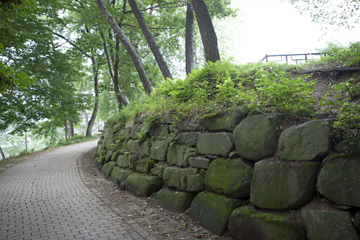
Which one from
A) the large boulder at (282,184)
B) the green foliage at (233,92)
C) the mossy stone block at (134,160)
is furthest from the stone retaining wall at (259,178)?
the mossy stone block at (134,160)

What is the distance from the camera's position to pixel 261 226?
11.0ft

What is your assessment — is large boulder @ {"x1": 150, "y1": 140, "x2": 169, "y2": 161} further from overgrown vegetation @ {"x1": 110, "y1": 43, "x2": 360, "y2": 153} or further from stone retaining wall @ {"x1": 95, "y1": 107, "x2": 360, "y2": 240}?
overgrown vegetation @ {"x1": 110, "y1": 43, "x2": 360, "y2": 153}

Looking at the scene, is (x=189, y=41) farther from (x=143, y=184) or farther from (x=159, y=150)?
(x=143, y=184)

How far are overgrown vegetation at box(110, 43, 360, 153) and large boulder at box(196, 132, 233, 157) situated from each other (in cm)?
54

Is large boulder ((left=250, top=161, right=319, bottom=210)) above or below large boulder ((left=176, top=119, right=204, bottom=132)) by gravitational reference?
below

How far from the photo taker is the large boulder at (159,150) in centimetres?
599

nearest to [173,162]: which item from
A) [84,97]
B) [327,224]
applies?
[327,224]

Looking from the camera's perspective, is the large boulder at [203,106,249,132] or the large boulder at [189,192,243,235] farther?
the large boulder at [203,106,249,132]

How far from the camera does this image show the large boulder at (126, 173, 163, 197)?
233 inches

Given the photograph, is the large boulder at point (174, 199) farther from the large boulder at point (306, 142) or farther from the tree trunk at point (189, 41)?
the tree trunk at point (189, 41)

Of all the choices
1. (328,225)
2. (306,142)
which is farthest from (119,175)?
(328,225)

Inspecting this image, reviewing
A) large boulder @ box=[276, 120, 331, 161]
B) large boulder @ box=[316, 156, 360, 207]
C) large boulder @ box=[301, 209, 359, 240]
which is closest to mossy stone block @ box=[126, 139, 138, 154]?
large boulder @ box=[276, 120, 331, 161]

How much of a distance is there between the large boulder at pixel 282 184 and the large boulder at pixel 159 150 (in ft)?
8.91

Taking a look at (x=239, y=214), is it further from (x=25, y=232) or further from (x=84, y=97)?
(x=84, y=97)
